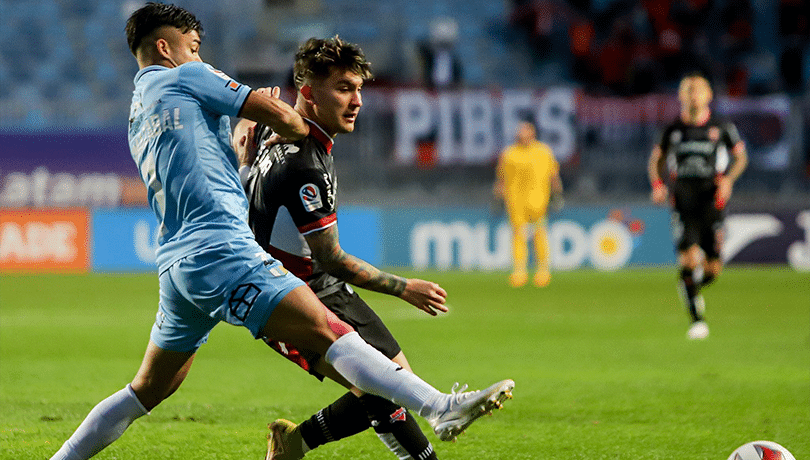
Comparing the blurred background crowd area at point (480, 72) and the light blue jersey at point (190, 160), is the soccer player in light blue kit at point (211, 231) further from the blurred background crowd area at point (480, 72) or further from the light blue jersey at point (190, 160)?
the blurred background crowd area at point (480, 72)

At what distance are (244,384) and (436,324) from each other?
13.1 feet

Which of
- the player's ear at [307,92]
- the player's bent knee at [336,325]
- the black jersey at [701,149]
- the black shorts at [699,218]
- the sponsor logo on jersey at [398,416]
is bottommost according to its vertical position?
the sponsor logo on jersey at [398,416]

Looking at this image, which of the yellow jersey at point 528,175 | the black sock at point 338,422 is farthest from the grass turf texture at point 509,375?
the yellow jersey at point 528,175

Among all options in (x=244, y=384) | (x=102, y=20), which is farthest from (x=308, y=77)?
(x=102, y=20)

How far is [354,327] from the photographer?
12.8ft

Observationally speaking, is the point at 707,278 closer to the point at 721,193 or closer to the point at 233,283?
the point at 721,193

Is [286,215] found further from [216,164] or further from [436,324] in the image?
[436,324]

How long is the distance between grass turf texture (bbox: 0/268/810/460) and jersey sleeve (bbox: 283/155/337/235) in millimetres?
1562

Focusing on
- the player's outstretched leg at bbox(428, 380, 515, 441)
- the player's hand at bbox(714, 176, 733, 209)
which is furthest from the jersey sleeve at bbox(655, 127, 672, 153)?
the player's outstretched leg at bbox(428, 380, 515, 441)

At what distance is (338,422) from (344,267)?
0.80m

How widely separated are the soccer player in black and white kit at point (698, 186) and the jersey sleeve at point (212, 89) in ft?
22.3

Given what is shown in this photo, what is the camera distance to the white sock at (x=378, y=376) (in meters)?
3.41

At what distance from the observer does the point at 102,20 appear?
68.5 ft

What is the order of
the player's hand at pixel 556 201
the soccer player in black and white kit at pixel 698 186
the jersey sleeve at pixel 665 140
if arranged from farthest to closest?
the player's hand at pixel 556 201, the jersey sleeve at pixel 665 140, the soccer player in black and white kit at pixel 698 186
